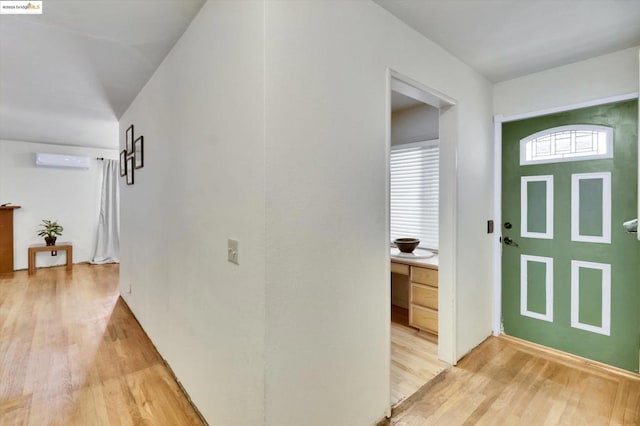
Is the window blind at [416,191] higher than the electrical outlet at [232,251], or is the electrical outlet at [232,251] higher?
the window blind at [416,191]

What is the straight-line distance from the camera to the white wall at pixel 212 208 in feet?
4.37

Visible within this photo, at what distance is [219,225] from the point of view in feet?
5.18

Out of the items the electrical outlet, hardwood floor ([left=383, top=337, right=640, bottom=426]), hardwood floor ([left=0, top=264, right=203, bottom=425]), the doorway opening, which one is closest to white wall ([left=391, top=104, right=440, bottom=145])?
the doorway opening

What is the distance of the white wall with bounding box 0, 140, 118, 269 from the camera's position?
555cm

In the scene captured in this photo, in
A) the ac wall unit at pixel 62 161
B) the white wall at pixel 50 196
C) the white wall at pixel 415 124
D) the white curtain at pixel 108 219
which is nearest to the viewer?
the white wall at pixel 415 124

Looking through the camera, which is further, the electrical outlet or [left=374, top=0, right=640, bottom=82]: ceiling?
[left=374, top=0, right=640, bottom=82]: ceiling

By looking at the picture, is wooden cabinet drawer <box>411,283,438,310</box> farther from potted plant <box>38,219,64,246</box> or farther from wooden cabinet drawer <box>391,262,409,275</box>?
potted plant <box>38,219,64,246</box>

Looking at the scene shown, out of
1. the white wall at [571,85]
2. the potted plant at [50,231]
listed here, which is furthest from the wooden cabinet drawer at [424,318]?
the potted plant at [50,231]

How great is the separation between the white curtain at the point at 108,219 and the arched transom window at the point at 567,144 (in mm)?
7253

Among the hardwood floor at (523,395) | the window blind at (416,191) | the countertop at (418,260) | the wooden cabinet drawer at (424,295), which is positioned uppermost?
the window blind at (416,191)

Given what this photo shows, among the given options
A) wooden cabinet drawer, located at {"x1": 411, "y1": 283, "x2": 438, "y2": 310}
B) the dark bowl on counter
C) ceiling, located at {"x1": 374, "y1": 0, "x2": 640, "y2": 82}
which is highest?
ceiling, located at {"x1": 374, "y1": 0, "x2": 640, "y2": 82}

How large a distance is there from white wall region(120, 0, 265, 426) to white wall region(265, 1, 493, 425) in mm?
76

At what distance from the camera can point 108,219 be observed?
21.0 ft

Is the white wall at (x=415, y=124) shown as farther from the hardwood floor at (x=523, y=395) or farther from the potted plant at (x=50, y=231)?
the potted plant at (x=50, y=231)
